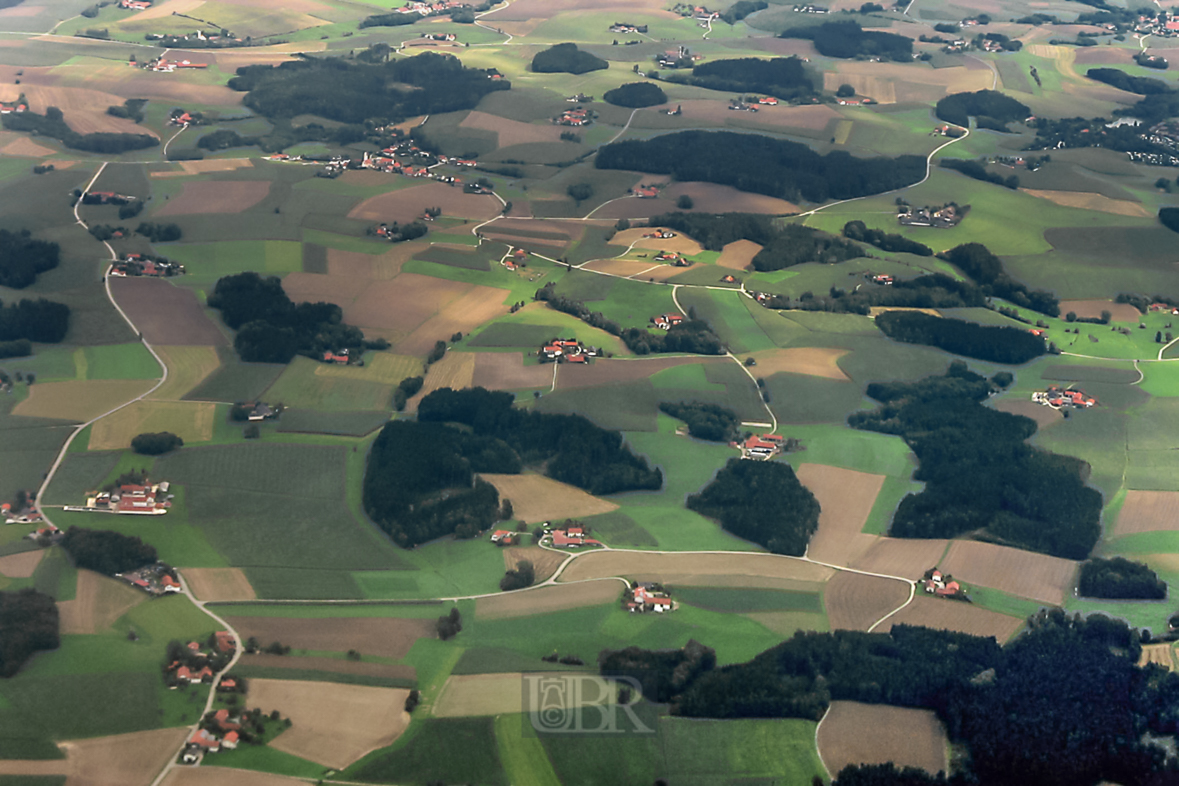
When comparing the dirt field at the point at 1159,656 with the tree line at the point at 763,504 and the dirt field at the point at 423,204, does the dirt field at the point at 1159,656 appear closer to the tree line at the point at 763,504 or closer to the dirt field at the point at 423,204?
the tree line at the point at 763,504

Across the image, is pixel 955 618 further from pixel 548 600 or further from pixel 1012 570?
pixel 548 600

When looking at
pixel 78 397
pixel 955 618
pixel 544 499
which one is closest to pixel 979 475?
pixel 955 618

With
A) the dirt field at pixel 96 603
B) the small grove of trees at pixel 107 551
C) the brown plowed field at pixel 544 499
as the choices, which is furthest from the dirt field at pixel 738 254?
the dirt field at pixel 96 603

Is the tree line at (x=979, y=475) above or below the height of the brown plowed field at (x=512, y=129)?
above

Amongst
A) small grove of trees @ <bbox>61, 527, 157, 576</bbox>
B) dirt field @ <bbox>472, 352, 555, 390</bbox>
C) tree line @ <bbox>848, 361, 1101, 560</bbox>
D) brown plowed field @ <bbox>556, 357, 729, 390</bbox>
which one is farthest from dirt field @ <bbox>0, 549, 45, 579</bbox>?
tree line @ <bbox>848, 361, 1101, 560</bbox>

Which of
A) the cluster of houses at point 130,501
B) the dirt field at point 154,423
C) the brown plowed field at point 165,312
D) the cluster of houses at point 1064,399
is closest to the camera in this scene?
the cluster of houses at point 130,501
